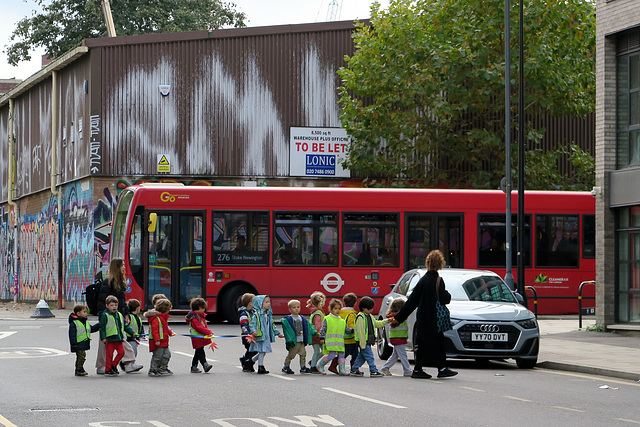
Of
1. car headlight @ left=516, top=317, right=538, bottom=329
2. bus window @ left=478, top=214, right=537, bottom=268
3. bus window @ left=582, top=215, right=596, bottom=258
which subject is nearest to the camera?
car headlight @ left=516, top=317, right=538, bottom=329

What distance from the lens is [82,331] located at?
15336 millimetres

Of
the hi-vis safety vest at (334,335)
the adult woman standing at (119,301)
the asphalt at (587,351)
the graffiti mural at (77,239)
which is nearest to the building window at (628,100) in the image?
the asphalt at (587,351)

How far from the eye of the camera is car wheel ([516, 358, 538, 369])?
56.7ft

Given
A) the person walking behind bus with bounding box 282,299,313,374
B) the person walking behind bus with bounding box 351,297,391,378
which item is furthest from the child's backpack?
the person walking behind bus with bounding box 351,297,391,378

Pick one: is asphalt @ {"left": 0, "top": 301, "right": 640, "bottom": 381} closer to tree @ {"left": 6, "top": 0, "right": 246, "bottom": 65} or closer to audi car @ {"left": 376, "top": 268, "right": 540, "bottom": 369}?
audi car @ {"left": 376, "top": 268, "right": 540, "bottom": 369}

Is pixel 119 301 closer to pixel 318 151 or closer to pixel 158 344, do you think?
pixel 158 344

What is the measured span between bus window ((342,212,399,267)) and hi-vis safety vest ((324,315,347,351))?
11421 millimetres

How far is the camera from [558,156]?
3550 cm

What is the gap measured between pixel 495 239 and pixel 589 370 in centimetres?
1159

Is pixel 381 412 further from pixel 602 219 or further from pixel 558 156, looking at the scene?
pixel 558 156

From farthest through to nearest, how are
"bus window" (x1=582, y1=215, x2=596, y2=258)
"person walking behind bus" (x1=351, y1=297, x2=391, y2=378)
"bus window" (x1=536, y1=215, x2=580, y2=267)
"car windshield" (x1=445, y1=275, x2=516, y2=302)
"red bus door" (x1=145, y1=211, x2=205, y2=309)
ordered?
"bus window" (x1=582, y1=215, x2=596, y2=258)
"bus window" (x1=536, y1=215, x2=580, y2=267)
"red bus door" (x1=145, y1=211, x2=205, y2=309)
"car windshield" (x1=445, y1=275, x2=516, y2=302)
"person walking behind bus" (x1=351, y1=297, x2=391, y2=378)

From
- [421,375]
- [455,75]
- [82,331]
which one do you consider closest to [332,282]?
[455,75]

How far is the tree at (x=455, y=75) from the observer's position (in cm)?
3272

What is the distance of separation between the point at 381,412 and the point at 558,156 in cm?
2546
